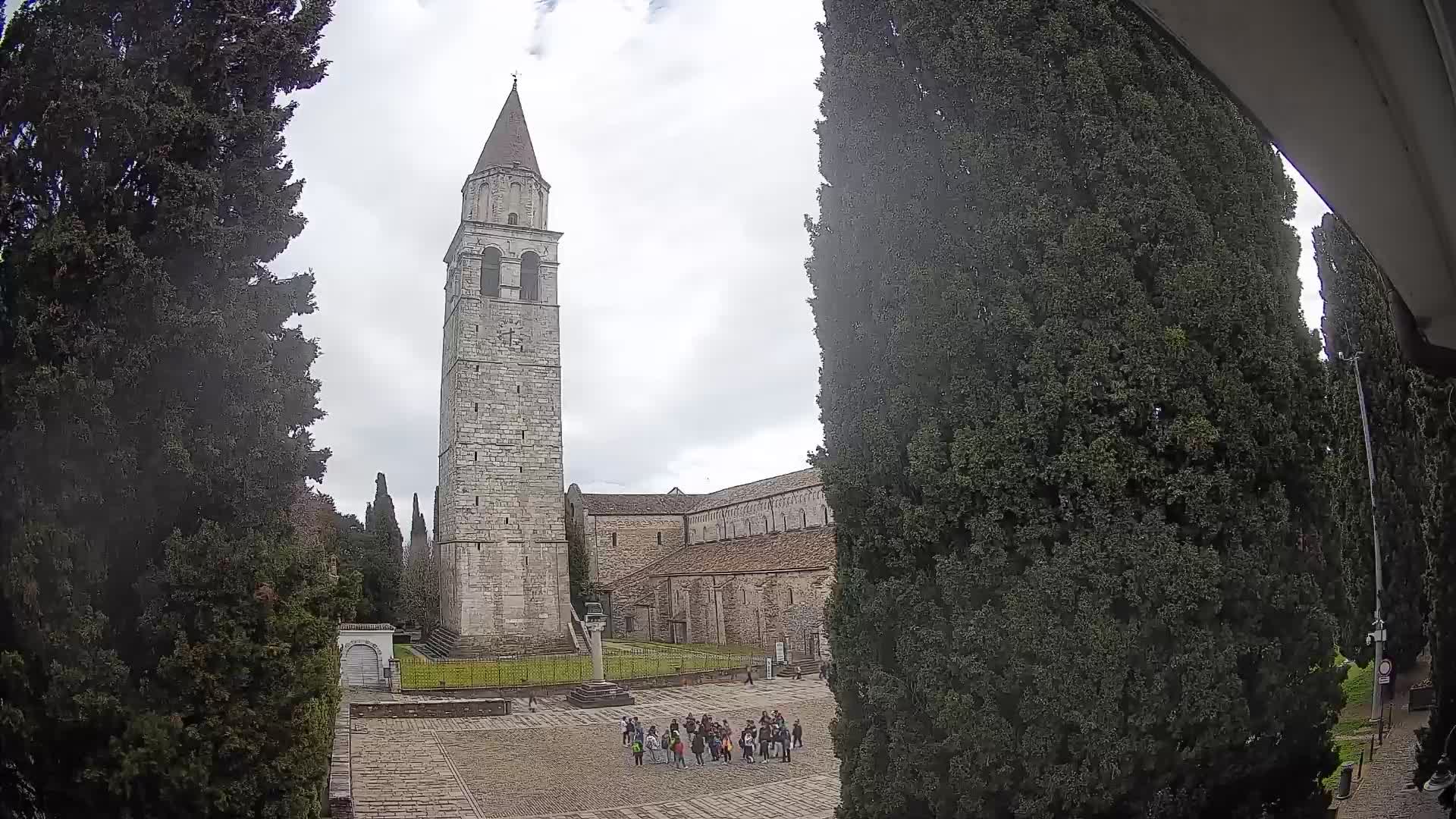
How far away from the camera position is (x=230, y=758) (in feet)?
19.6

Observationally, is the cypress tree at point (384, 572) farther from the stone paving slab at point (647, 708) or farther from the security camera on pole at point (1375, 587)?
the security camera on pole at point (1375, 587)

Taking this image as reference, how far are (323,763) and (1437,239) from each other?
7.42 m

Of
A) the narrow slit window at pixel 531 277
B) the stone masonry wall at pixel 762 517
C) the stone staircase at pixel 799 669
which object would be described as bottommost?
the stone staircase at pixel 799 669

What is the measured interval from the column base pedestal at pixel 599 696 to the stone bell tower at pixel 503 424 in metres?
8.85

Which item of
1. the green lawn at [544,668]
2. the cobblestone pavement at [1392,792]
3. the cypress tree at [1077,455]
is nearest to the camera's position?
the cypress tree at [1077,455]

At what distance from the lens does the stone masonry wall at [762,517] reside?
41.2 metres

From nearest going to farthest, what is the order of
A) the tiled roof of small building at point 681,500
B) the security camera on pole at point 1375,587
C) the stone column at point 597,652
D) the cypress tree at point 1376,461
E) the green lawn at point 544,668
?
the security camera on pole at point 1375,587, the cypress tree at point 1376,461, the stone column at point 597,652, the green lawn at point 544,668, the tiled roof of small building at point 681,500

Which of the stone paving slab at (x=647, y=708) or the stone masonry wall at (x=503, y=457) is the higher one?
the stone masonry wall at (x=503, y=457)

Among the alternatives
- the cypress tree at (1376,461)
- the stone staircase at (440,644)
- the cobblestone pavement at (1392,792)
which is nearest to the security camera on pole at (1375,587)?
the cypress tree at (1376,461)

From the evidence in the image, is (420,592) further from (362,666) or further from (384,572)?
(362,666)

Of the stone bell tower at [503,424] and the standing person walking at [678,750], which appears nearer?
the standing person walking at [678,750]

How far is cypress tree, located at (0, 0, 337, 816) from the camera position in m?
5.61

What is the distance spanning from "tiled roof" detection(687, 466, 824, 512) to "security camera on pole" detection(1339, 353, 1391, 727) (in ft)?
87.7

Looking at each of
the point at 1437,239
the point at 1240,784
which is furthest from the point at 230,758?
the point at 1437,239
